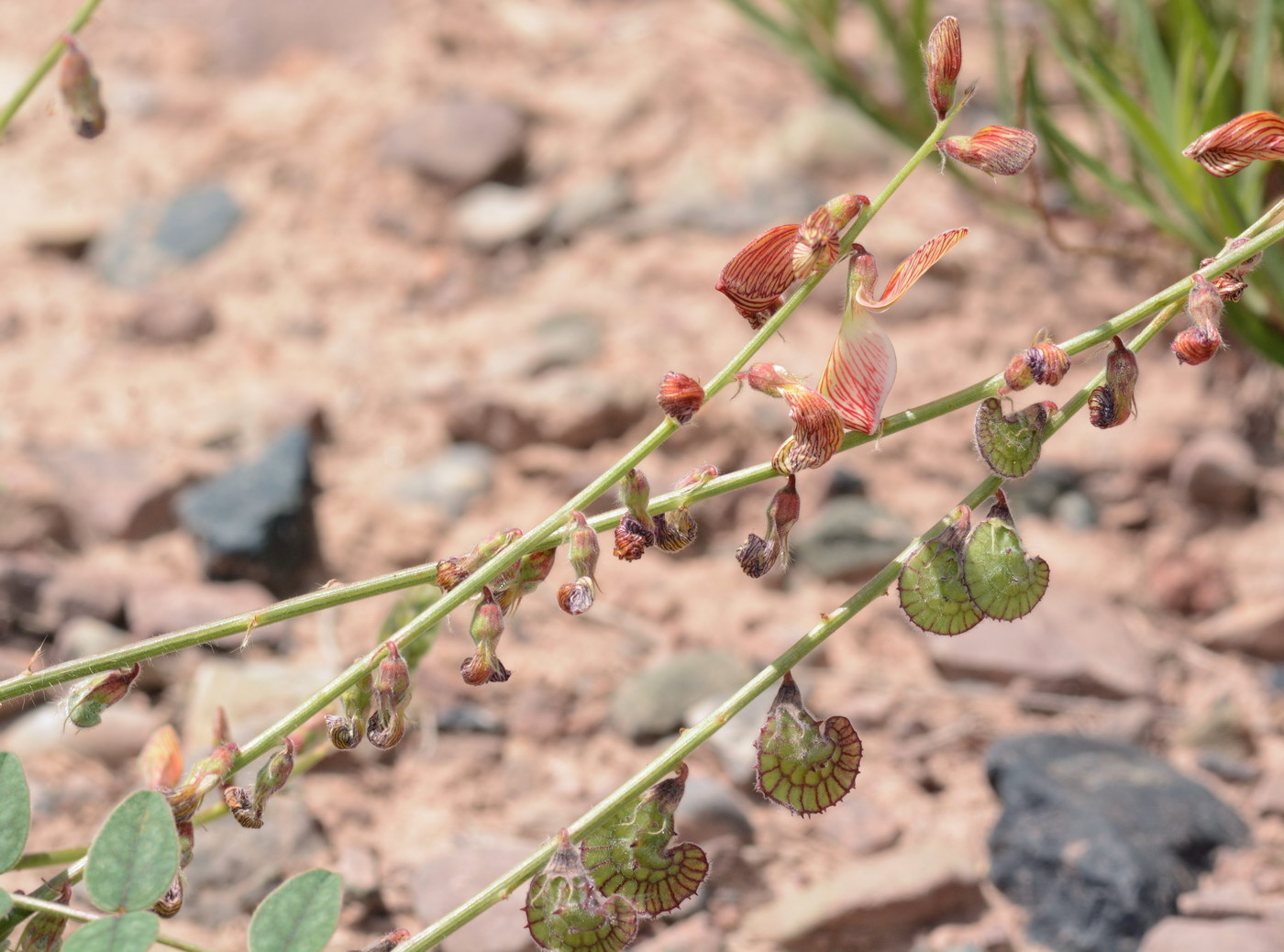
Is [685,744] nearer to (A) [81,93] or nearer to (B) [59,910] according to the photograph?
(B) [59,910]

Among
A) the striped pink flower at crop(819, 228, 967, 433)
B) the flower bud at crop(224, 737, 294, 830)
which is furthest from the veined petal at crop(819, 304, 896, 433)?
the flower bud at crop(224, 737, 294, 830)

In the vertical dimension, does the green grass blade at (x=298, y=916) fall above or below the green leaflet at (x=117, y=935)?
below

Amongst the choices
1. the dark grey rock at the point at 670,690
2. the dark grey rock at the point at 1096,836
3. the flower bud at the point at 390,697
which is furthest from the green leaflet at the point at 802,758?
A: the dark grey rock at the point at 670,690

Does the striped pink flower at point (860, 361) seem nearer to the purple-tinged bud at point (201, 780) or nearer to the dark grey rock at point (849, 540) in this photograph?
the purple-tinged bud at point (201, 780)

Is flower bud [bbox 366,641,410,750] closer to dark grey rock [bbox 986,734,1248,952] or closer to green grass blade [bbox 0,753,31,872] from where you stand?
green grass blade [bbox 0,753,31,872]

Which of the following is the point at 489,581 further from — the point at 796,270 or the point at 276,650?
the point at 276,650

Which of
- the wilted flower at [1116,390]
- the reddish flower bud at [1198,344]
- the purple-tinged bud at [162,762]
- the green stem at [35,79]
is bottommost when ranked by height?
the reddish flower bud at [1198,344]

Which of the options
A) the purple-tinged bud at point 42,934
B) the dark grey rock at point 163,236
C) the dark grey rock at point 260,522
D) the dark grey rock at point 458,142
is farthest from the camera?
the dark grey rock at point 458,142

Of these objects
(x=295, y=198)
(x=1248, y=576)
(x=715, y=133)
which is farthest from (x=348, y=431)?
(x=1248, y=576)

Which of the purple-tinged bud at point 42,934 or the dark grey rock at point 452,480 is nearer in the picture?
the purple-tinged bud at point 42,934
